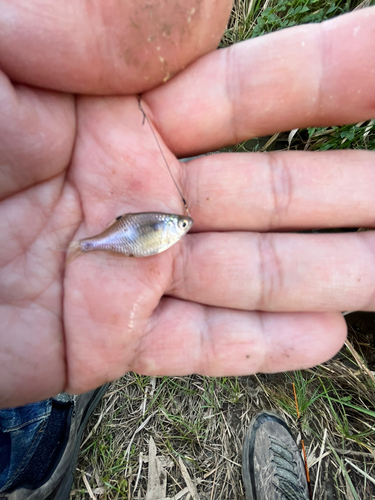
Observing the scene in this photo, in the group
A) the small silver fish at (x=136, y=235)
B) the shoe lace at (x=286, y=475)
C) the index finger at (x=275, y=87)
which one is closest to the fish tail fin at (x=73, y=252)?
the small silver fish at (x=136, y=235)

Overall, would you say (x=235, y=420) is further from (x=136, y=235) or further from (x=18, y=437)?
(x=136, y=235)

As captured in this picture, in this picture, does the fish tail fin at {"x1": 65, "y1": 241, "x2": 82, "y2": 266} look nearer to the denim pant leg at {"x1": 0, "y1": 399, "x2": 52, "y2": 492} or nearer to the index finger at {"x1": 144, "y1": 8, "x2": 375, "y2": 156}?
the index finger at {"x1": 144, "y1": 8, "x2": 375, "y2": 156}

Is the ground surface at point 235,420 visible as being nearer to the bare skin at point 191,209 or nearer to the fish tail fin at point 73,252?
the bare skin at point 191,209

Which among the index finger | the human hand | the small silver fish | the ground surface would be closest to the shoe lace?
the ground surface

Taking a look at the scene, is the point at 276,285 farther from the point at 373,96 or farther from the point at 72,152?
the point at 72,152

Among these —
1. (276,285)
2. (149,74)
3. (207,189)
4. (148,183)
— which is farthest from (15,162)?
(276,285)
